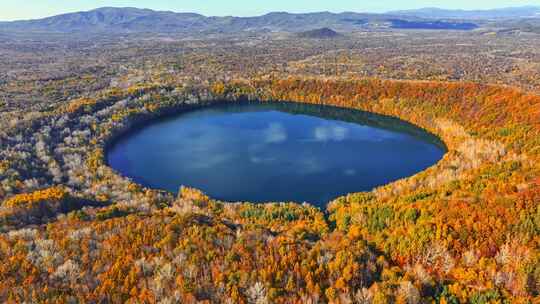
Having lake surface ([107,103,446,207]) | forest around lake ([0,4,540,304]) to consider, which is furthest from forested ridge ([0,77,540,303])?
lake surface ([107,103,446,207])

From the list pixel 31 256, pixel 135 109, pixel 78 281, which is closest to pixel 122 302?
pixel 78 281

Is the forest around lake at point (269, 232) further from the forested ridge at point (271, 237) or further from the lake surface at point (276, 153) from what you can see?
the lake surface at point (276, 153)

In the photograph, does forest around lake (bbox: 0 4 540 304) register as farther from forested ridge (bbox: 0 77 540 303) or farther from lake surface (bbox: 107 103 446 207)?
lake surface (bbox: 107 103 446 207)

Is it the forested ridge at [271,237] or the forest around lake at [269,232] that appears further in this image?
the forest around lake at [269,232]

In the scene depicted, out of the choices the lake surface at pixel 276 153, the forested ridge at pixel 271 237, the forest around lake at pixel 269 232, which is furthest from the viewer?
the lake surface at pixel 276 153

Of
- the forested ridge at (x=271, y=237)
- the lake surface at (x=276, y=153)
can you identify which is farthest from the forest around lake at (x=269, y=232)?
the lake surface at (x=276, y=153)
